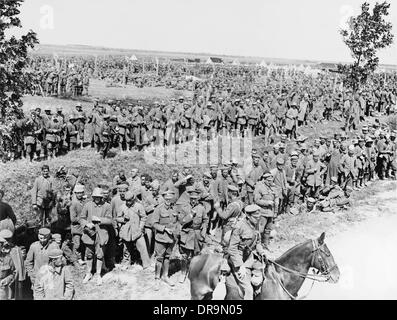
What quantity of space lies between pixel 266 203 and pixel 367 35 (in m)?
15.8

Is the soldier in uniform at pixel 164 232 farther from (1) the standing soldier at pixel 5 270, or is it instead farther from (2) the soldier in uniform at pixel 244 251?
(1) the standing soldier at pixel 5 270

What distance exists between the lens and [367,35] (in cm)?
2206

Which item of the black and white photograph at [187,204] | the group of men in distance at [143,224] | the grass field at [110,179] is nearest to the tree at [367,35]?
the black and white photograph at [187,204]

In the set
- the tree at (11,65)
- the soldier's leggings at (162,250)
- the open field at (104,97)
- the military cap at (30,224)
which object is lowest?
the military cap at (30,224)

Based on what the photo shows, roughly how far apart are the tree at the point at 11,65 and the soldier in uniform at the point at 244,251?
14.4ft

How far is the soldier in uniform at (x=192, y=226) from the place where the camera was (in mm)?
8281

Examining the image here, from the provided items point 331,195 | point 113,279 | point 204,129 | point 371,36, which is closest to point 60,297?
point 113,279

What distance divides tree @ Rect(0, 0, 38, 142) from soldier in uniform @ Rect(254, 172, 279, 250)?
201 inches

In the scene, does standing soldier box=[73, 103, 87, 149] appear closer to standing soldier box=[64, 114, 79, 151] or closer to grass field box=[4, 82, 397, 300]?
standing soldier box=[64, 114, 79, 151]

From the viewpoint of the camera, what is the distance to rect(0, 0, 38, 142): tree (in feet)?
25.3

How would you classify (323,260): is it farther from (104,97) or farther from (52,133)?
(104,97)

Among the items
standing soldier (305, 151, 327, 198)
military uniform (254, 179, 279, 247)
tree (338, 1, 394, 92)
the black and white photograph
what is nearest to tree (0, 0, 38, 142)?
the black and white photograph
